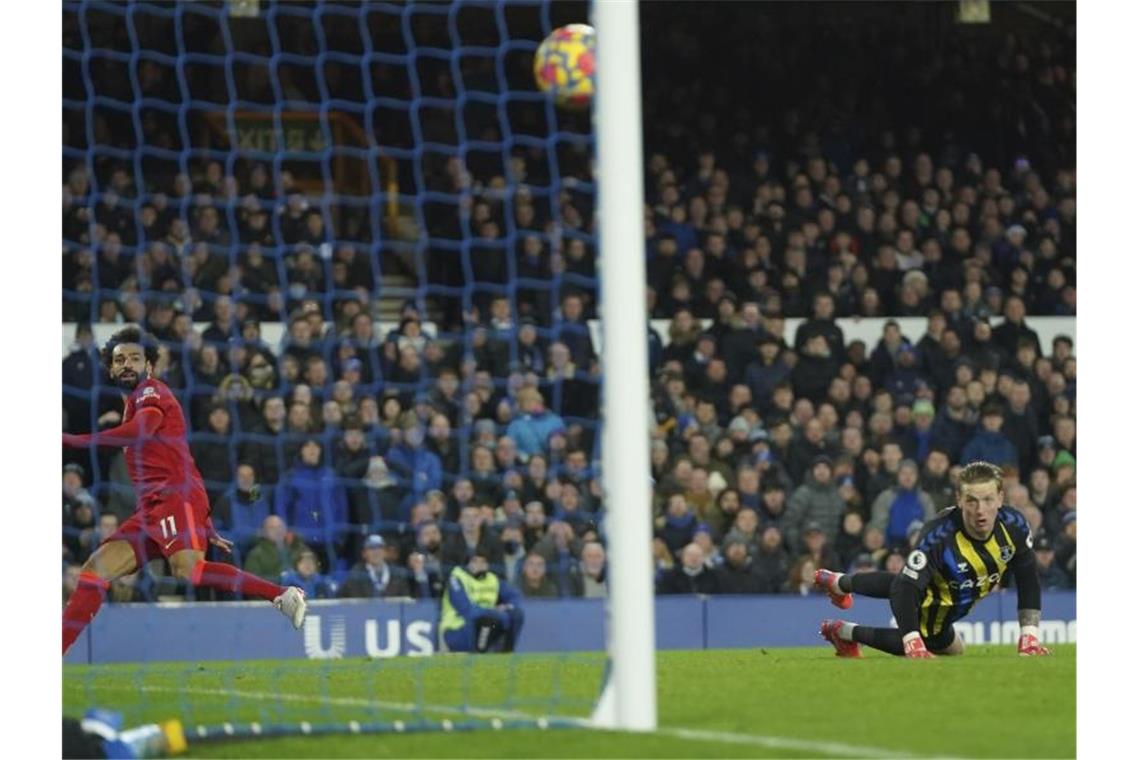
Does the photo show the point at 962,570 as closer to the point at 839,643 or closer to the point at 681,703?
the point at 839,643

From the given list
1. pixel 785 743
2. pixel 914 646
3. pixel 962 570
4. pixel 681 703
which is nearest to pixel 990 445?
pixel 962 570

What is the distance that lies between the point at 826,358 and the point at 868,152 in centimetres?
328

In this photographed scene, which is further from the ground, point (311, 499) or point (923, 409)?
point (923, 409)

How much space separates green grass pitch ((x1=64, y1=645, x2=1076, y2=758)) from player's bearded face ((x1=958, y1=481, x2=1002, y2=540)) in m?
0.60

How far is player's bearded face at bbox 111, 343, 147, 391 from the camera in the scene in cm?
980

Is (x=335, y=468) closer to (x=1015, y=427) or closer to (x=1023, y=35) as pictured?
(x=1015, y=427)

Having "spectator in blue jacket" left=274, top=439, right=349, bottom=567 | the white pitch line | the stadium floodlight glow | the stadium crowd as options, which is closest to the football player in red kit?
the white pitch line

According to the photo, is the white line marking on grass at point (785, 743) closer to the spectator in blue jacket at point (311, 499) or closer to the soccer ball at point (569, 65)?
the soccer ball at point (569, 65)

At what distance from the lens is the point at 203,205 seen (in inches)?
586

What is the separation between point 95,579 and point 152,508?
44 cm

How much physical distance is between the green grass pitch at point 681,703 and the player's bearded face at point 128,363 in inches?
56.9

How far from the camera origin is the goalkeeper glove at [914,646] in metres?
9.39

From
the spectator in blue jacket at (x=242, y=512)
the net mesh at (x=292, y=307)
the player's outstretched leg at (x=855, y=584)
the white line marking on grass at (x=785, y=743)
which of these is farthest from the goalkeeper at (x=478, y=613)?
the white line marking on grass at (x=785, y=743)

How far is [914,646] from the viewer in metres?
9.43
